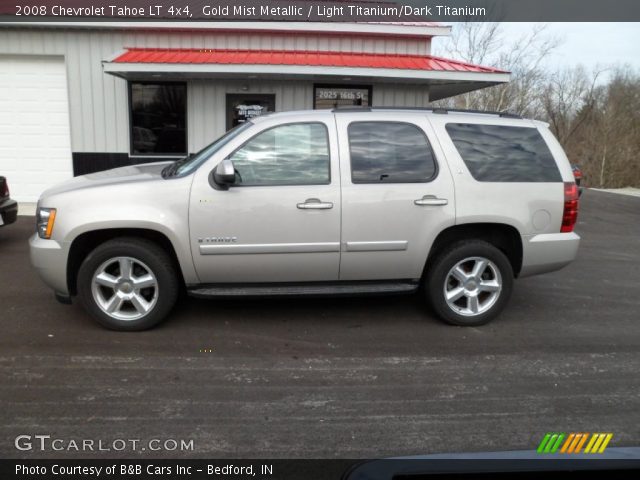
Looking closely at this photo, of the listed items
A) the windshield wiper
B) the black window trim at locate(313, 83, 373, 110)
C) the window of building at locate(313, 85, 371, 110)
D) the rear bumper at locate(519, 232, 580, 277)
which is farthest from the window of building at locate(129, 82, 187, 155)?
the rear bumper at locate(519, 232, 580, 277)

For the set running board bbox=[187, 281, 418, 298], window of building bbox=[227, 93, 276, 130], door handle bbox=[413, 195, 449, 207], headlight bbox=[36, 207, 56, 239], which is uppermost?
window of building bbox=[227, 93, 276, 130]

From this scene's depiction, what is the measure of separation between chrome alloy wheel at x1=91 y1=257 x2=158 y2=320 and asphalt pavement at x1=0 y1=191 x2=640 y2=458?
24cm

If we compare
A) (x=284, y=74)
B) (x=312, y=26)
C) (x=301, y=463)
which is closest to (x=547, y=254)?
(x=301, y=463)

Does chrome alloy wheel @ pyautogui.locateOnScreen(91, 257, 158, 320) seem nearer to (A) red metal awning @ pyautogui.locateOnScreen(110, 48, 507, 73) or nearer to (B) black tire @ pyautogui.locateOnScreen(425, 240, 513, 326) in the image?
(B) black tire @ pyautogui.locateOnScreen(425, 240, 513, 326)

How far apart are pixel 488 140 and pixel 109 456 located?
3.99 meters

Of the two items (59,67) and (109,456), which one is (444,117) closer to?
(109,456)

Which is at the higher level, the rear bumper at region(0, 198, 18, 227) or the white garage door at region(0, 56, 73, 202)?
the white garage door at region(0, 56, 73, 202)

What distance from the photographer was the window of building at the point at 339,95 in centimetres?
1159

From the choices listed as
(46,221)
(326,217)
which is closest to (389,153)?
(326,217)

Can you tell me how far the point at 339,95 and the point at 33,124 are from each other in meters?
6.61

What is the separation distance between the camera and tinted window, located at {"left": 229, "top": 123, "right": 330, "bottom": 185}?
4.63 metres

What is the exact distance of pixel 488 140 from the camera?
4.97 meters

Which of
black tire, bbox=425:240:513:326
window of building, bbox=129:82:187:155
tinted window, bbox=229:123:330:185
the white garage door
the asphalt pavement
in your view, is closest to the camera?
the asphalt pavement

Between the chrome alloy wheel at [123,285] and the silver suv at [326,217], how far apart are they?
1 centimetres
